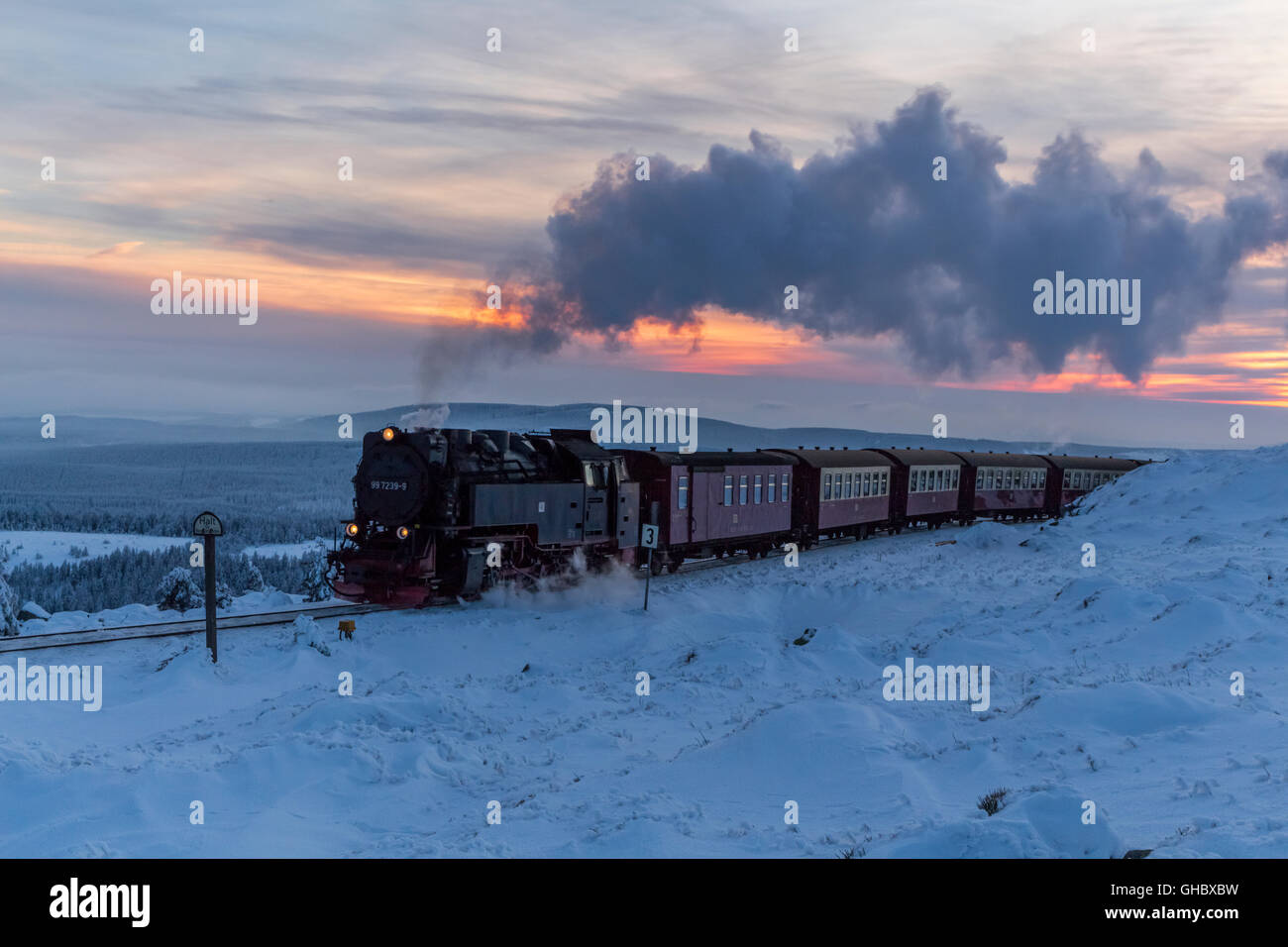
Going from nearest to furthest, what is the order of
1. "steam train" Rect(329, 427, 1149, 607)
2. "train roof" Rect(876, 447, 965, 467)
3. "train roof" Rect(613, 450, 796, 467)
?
1. "steam train" Rect(329, 427, 1149, 607)
2. "train roof" Rect(613, 450, 796, 467)
3. "train roof" Rect(876, 447, 965, 467)

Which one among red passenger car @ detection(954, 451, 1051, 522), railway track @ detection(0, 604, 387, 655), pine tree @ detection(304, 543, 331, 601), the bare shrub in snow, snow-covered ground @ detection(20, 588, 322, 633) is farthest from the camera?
red passenger car @ detection(954, 451, 1051, 522)

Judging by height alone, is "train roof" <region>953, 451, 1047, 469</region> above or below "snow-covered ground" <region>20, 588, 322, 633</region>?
above

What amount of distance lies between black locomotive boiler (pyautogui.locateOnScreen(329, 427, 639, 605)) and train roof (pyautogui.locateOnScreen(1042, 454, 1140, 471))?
35.5m

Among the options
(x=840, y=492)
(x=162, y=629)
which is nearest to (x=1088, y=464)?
(x=840, y=492)

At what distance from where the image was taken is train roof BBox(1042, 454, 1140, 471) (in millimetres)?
50156

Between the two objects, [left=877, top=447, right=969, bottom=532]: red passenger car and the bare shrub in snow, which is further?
[left=877, top=447, right=969, bottom=532]: red passenger car

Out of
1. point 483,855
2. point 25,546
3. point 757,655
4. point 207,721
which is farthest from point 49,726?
point 25,546

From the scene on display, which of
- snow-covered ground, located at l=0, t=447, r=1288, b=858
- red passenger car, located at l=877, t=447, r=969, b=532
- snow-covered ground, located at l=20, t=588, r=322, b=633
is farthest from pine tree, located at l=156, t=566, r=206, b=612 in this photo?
red passenger car, located at l=877, t=447, r=969, b=532

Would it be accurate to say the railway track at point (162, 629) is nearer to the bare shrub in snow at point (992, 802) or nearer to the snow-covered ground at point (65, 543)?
the bare shrub in snow at point (992, 802)

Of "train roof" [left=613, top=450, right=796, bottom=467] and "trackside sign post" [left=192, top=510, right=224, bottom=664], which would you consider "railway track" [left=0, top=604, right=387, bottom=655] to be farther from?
"train roof" [left=613, top=450, right=796, bottom=467]

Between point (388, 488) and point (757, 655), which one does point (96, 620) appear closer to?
point (388, 488)

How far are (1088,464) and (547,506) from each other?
40.1m

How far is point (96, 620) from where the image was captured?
20.4 meters
